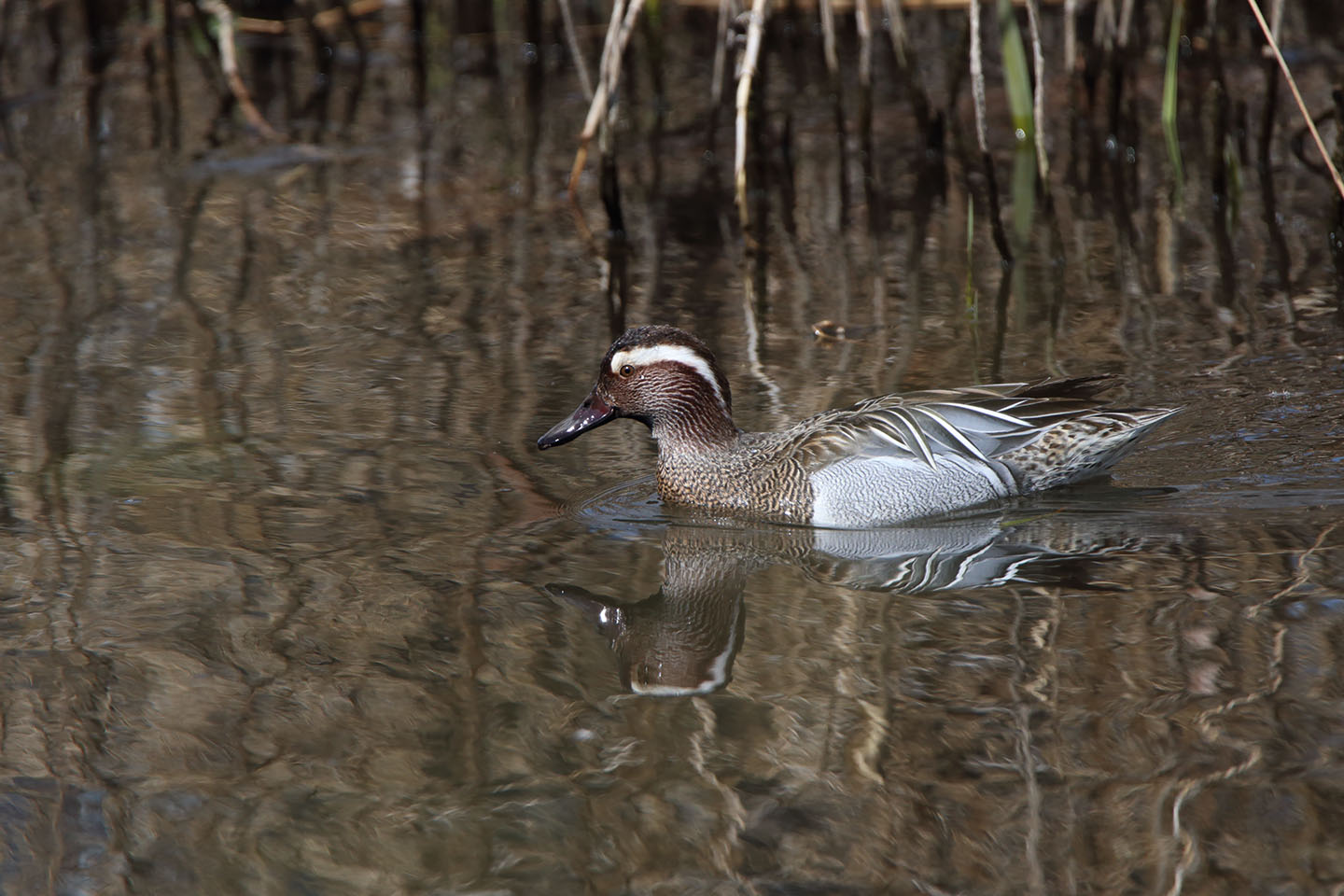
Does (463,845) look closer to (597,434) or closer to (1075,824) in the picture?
(1075,824)

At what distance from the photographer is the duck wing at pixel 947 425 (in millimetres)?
5895

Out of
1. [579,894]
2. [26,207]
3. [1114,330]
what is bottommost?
[579,894]

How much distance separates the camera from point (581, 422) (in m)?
6.18

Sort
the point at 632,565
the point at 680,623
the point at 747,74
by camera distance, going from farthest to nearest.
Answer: the point at 747,74, the point at 632,565, the point at 680,623

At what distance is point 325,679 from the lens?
452cm

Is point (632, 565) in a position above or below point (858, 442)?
below

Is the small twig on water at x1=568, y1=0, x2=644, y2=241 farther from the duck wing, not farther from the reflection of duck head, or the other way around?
the reflection of duck head

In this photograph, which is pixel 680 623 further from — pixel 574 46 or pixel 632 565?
pixel 574 46

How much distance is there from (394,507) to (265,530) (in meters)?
0.46

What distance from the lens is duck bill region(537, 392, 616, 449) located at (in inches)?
242

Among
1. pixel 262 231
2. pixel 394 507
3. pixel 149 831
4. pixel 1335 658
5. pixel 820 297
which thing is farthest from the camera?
pixel 262 231

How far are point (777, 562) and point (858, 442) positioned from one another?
2.14 feet

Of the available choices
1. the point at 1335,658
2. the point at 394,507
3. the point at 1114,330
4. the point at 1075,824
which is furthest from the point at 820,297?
the point at 1075,824

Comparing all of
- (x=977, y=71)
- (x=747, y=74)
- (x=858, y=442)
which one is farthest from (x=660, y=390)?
(x=977, y=71)
